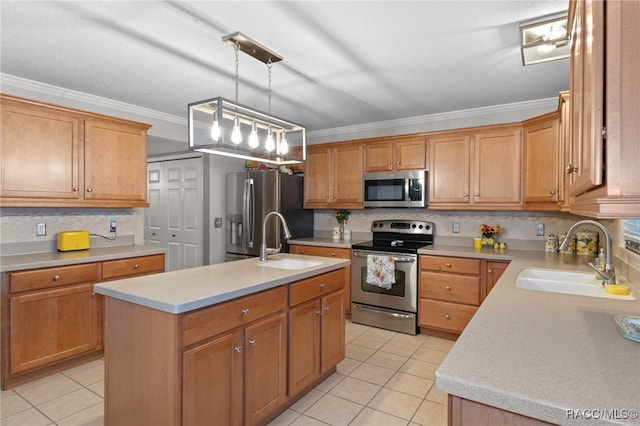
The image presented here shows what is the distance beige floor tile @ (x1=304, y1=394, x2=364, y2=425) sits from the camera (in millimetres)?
2180

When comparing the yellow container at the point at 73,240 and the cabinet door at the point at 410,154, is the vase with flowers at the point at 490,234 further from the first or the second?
the yellow container at the point at 73,240

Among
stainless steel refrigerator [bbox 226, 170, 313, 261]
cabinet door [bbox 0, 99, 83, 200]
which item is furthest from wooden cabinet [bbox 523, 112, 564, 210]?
cabinet door [bbox 0, 99, 83, 200]

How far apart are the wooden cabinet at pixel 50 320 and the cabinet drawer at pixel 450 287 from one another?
2.91 metres

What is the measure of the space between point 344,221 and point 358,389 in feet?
8.11

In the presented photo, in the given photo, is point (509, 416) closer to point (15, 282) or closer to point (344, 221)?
point (15, 282)

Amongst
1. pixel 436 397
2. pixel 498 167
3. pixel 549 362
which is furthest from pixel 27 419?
pixel 498 167

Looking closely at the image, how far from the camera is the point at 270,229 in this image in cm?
435

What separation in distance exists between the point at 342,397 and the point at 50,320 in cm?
228

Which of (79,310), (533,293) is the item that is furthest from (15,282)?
(533,293)

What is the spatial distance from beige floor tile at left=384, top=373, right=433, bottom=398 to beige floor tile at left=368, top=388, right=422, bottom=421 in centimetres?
6

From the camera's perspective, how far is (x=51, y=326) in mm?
2680

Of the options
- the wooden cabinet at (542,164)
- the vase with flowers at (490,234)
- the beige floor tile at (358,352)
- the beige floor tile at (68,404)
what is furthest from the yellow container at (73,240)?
the wooden cabinet at (542,164)

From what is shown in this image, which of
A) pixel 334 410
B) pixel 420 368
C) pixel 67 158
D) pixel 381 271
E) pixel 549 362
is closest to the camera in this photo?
pixel 549 362

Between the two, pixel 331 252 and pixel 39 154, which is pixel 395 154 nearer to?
pixel 331 252
